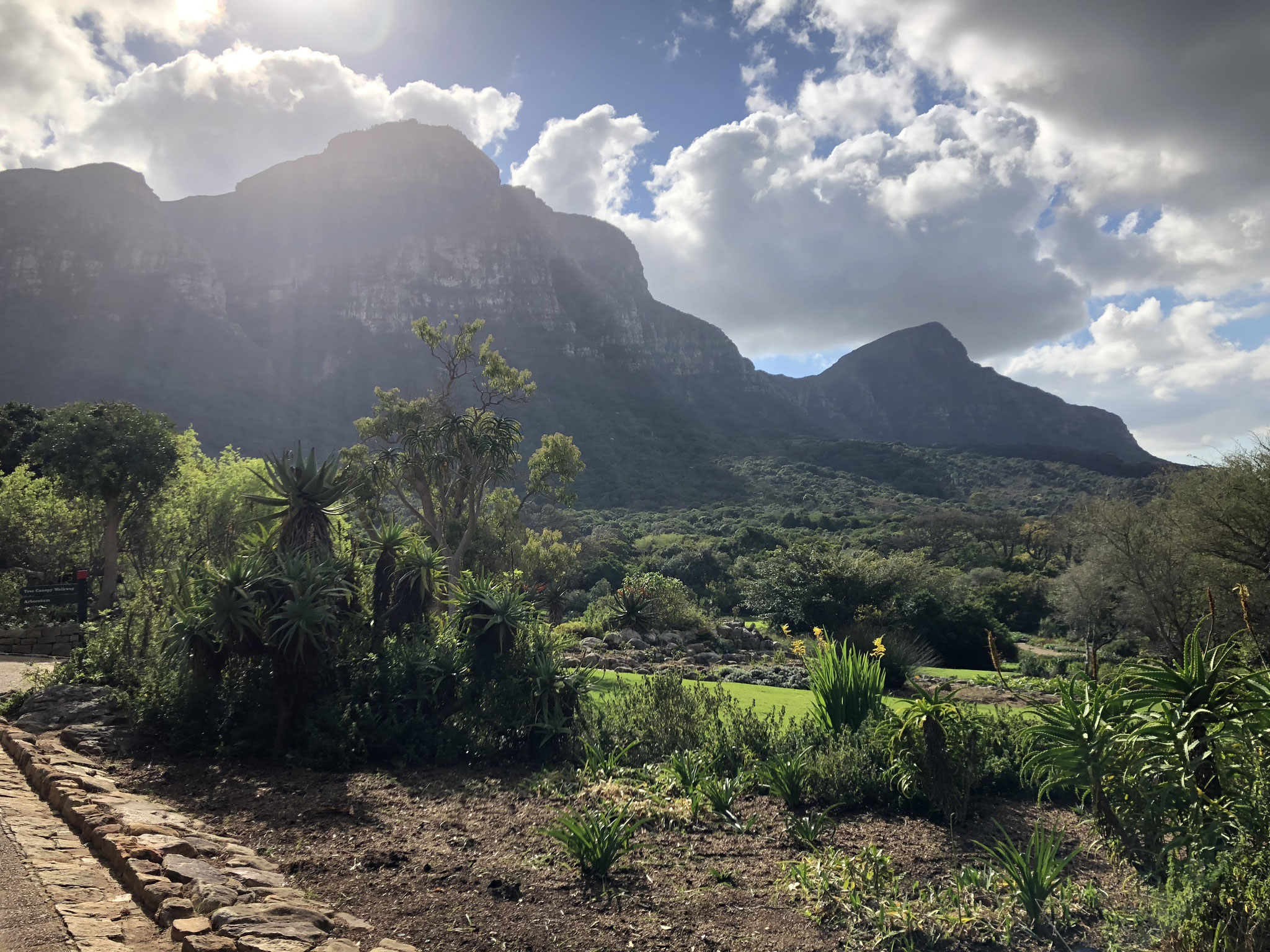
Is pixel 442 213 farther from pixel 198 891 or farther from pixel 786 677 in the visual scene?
pixel 198 891

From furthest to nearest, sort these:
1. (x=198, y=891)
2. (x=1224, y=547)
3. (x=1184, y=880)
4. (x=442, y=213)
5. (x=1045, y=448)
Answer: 1. (x=442, y=213)
2. (x=1045, y=448)
3. (x=1224, y=547)
4. (x=198, y=891)
5. (x=1184, y=880)

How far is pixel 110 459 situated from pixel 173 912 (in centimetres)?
1839

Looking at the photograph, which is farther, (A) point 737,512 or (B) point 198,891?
(A) point 737,512

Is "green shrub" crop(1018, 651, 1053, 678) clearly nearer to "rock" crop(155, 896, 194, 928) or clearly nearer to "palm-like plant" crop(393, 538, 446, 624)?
"palm-like plant" crop(393, 538, 446, 624)

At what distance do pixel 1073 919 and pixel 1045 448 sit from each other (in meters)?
107

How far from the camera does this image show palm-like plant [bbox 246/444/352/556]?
28.3 ft

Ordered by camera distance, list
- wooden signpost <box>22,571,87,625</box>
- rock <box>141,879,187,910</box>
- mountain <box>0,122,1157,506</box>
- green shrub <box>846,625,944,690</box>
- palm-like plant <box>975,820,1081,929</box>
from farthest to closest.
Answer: mountain <box>0,122,1157,506</box>, wooden signpost <box>22,571,87,625</box>, green shrub <box>846,625,944,690</box>, palm-like plant <box>975,820,1081,929</box>, rock <box>141,879,187,910</box>

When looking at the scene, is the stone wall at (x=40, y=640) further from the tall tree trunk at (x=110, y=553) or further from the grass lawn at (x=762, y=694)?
the grass lawn at (x=762, y=694)

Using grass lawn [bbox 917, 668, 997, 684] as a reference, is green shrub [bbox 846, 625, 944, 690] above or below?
above

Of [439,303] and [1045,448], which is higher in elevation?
[439,303]

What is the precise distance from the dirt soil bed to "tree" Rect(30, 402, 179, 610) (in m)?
14.4

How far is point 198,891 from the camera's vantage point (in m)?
3.95

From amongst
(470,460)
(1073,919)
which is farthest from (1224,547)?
(470,460)

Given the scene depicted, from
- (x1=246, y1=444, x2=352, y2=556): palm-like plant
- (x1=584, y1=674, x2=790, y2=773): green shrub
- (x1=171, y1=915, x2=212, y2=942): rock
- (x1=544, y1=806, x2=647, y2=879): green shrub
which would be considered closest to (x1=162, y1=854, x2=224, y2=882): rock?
(x1=171, y1=915, x2=212, y2=942): rock
